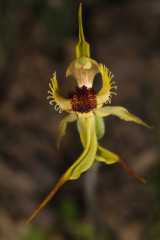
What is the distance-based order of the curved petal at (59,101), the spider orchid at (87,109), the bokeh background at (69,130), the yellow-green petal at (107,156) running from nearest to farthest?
the yellow-green petal at (107,156)
the spider orchid at (87,109)
the curved petal at (59,101)
the bokeh background at (69,130)

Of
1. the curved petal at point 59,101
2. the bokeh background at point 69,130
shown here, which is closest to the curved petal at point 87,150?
the curved petal at point 59,101

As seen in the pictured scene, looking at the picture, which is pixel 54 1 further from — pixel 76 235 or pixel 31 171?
pixel 76 235

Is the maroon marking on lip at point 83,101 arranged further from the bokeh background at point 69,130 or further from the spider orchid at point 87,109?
the bokeh background at point 69,130

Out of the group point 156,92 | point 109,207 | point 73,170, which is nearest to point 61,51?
point 156,92

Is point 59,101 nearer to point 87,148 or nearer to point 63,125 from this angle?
point 63,125

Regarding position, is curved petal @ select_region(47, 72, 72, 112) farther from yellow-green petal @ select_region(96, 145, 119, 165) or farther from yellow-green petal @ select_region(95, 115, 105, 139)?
yellow-green petal @ select_region(96, 145, 119, 165)

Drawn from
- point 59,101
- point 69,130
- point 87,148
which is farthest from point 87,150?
point 69,130
